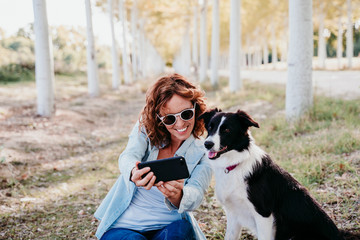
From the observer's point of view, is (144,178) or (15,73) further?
(15,73)

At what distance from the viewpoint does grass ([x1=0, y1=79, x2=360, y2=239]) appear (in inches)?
163

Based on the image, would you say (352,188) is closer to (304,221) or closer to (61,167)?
(304,221)

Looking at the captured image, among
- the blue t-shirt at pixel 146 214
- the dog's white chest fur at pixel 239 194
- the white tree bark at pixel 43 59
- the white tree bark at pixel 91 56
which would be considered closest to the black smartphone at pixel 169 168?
the blue t-shirt at pixel 146 214

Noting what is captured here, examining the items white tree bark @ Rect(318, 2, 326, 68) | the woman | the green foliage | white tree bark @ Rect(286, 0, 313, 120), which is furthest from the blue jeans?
white tree bark @ Rect(318, 2, 326, 68)

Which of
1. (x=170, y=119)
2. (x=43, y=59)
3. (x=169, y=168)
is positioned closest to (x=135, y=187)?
(x=169, y=168)

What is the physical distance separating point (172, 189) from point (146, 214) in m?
0.55

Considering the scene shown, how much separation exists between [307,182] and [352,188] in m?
0.61

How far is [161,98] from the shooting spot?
9.53ft

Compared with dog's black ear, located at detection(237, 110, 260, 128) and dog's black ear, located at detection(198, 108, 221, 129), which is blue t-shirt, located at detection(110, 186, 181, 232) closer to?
dog's black ear, located at detection(198, 108, 221, 129)

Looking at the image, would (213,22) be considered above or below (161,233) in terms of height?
above

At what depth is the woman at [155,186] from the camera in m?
2.70

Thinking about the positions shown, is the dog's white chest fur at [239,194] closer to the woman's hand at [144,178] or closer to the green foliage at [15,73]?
the woman's hand at [144,178]

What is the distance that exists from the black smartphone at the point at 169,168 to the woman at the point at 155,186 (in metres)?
0.21

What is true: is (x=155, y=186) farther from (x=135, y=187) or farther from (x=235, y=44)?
(x=235, y=44)
